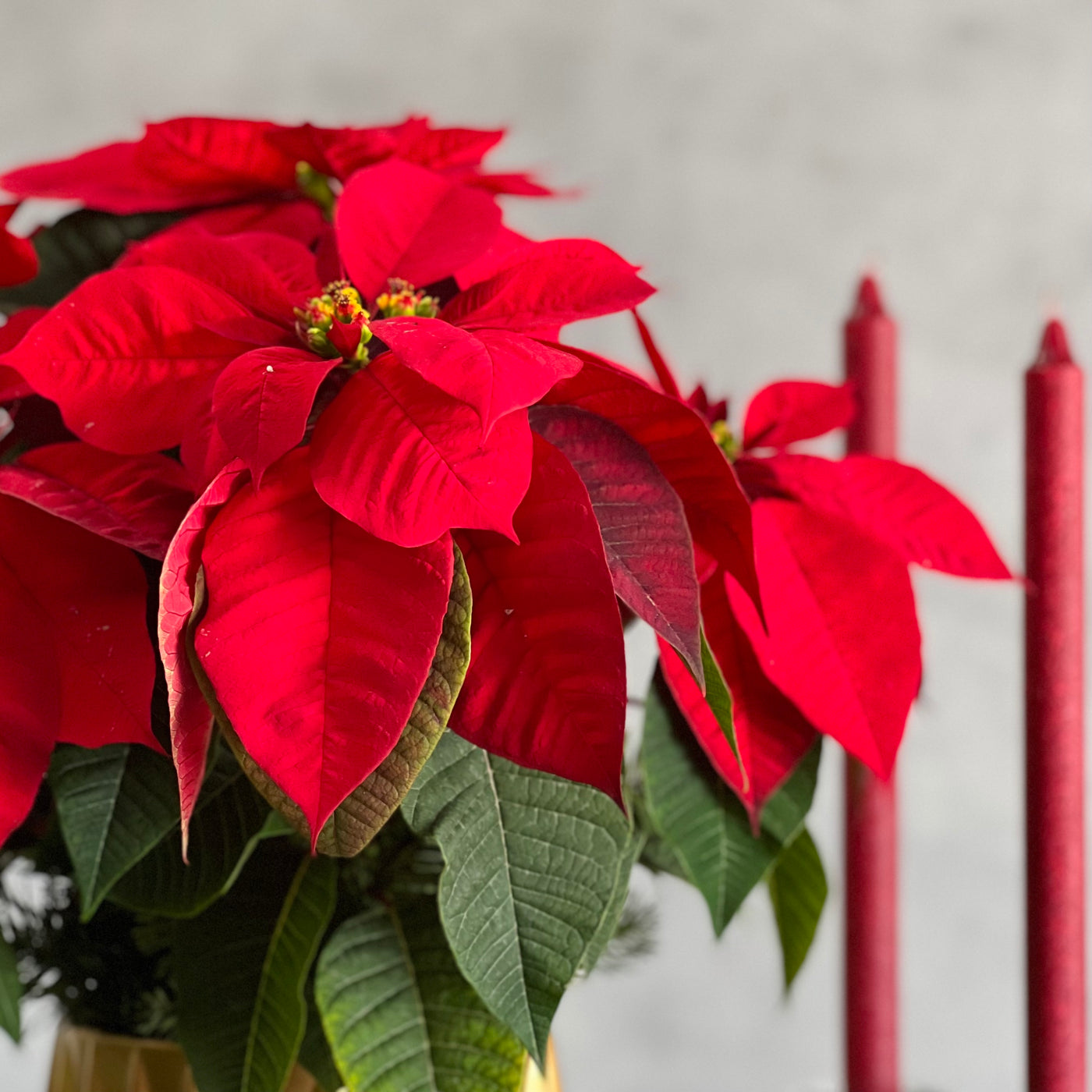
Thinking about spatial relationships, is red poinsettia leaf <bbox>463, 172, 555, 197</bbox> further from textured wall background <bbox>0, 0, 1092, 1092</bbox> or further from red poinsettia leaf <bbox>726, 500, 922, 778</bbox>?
textured wall background <bbox>0, 0, 1092, 1092</bbox>

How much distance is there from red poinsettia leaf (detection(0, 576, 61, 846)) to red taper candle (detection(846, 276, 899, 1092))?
0.26m

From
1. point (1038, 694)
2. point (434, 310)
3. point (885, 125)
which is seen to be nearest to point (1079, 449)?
point (1038, 694)

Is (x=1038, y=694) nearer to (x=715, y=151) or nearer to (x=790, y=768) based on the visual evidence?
(x=790, y=768)

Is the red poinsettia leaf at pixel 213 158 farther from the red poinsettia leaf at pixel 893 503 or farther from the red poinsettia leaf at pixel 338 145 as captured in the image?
the red poinsettia leaf at pixel 893 503

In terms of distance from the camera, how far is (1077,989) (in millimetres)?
330

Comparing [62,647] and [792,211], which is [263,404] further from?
[792,211]

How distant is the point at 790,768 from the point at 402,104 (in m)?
0.60

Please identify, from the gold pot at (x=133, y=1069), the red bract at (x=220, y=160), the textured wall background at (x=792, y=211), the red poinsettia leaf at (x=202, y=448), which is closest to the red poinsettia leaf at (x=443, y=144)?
the red bract at (x=220, y=160)

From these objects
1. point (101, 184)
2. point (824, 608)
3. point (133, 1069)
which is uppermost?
point (101, 184)

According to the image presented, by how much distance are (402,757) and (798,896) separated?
0.15 metres

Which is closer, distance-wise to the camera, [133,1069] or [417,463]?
[417,463]

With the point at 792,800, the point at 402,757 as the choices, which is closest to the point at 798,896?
the point at 792,800

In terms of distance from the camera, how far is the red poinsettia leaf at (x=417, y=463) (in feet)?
0.62

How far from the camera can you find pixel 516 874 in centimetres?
24
